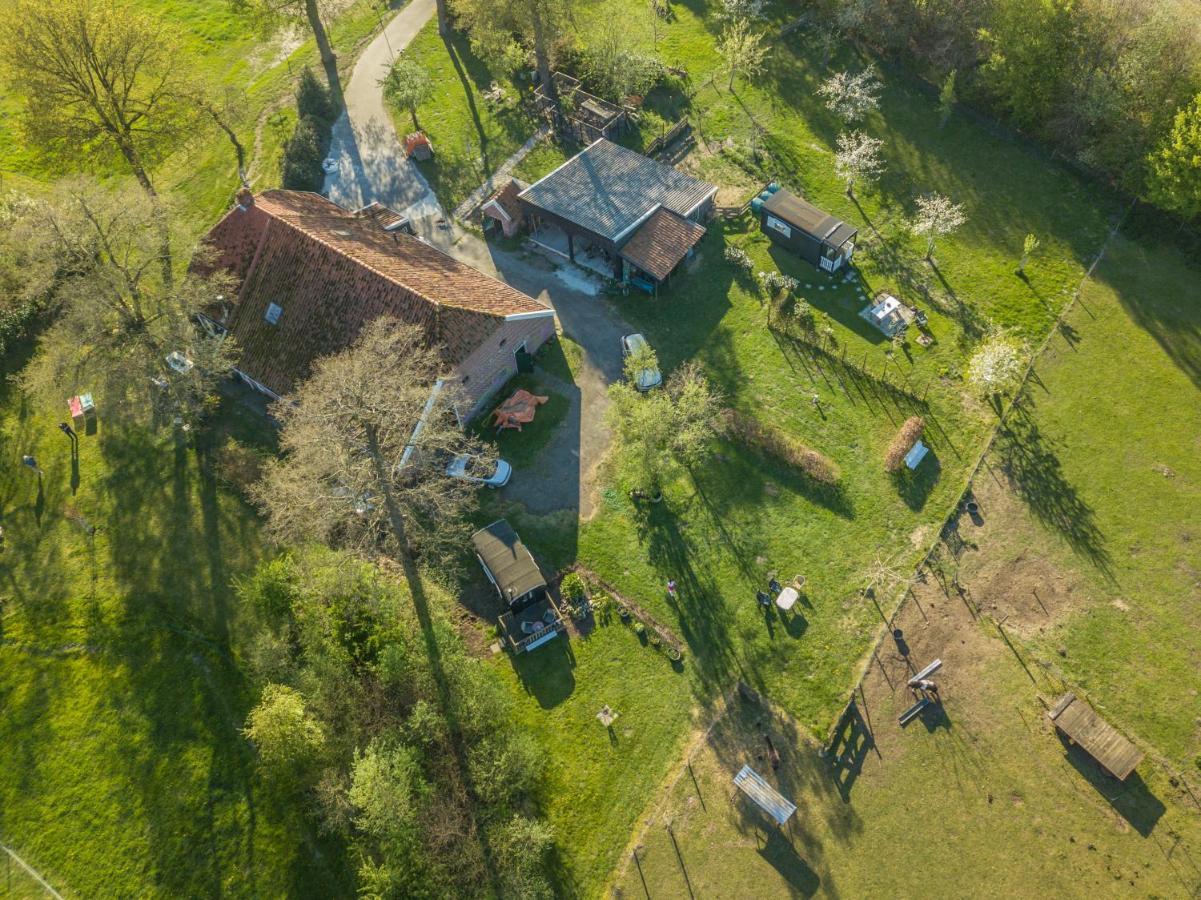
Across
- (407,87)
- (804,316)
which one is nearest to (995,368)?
(804,316)

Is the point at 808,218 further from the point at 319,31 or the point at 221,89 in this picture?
the point at 221,89

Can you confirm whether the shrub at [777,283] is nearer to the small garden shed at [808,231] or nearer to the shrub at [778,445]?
the small garden shed at [808,231]

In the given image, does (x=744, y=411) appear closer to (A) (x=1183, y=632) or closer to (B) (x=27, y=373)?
(A) (x=1183, y=632)

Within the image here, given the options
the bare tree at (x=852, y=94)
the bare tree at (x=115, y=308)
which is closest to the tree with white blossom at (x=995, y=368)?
the bare tree at (x=852, y=94)

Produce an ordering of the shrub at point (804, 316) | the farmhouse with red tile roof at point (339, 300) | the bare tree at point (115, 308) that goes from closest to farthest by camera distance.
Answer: the bare tree at point (115, 308) → the farmhouse with red tile roof at point (339, 300) → the shrub at point (804, 316)

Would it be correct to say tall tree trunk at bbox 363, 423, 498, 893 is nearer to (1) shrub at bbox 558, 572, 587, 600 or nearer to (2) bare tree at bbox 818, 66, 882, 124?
(1) shrub at bbox 558, 572, 587, 600

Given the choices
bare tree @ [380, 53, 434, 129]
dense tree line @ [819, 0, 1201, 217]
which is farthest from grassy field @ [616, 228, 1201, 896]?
bare tree @ [380, 53, 434, 129]
